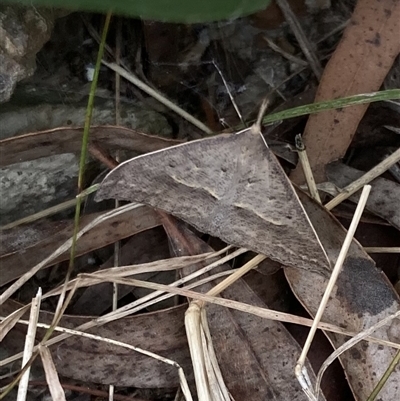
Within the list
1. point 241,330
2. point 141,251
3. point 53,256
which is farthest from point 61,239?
point 241,330

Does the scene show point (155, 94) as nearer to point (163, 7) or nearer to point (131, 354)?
point (163, 7)

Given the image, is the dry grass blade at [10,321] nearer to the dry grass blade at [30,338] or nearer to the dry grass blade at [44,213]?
the dry grass blade at [30,338]

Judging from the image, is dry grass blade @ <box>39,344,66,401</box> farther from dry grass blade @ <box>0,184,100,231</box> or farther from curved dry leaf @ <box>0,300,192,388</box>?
dry grass blade @ <box>0,184,100,231</box>

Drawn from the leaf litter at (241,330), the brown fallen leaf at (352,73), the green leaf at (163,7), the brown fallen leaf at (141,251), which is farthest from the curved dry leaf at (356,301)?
the green leaf at (163,7)

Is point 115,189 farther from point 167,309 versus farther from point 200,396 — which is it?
point 200,396

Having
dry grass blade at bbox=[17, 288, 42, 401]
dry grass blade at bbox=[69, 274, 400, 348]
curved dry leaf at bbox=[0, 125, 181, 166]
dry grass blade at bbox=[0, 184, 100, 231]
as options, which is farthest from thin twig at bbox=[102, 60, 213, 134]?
dry grass blade at bbox=[17, 288, 42, 401]
